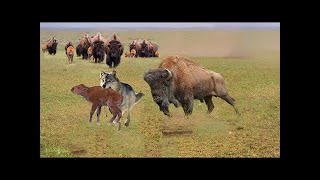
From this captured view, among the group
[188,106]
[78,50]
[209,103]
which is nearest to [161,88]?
[188,106]

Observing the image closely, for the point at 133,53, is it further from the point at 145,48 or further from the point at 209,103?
the point at 209,103

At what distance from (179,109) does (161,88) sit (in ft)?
1.06

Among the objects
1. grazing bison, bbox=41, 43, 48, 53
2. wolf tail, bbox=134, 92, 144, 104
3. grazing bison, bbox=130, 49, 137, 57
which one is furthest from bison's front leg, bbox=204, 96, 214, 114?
grazing bison, bbox=41, 43, 48, 53

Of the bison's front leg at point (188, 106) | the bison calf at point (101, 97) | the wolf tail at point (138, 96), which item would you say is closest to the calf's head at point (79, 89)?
the bison calf at point (101, 97)

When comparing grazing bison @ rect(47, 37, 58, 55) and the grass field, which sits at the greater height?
grazing bison @ rect(47, 37, 58, 55)

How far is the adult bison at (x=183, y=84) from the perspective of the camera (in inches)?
238

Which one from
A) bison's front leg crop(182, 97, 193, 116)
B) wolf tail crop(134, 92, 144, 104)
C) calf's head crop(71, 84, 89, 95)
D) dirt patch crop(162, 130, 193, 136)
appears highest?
calf's head crop(71, 84, 89, 95)

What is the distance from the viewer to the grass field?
5.99 meters

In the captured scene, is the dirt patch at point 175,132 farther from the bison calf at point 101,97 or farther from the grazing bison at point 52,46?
the grazing bison at point 52,46

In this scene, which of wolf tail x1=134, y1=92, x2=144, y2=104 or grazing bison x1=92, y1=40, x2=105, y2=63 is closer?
wolf tail x1=134, y1=92, x2=144, y2=104

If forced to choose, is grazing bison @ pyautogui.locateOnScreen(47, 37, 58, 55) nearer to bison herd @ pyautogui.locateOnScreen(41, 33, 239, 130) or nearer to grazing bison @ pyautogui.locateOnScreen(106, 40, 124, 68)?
bison herd @ pyautogui.locateOnScreen(41, 33, 239, 130)

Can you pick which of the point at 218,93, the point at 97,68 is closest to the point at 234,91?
the point at 218,93

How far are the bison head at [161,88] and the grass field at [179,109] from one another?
7 cm

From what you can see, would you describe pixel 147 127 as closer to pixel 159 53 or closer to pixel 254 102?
pixel 159 53
